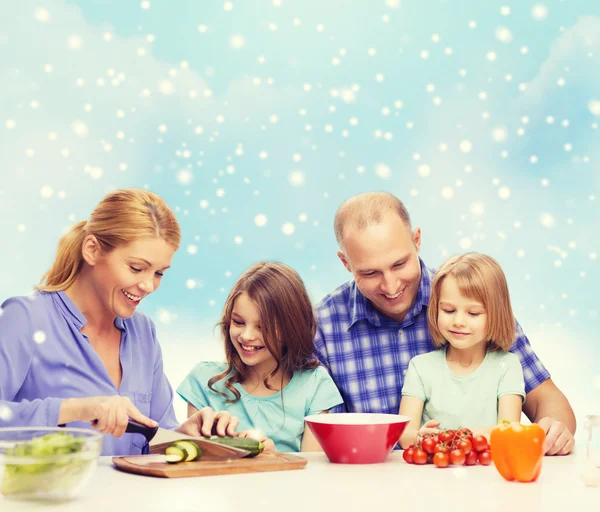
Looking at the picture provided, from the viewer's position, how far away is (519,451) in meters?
1.46

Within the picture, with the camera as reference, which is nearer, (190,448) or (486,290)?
(190,448)

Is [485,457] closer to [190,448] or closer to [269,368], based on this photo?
[190,448]

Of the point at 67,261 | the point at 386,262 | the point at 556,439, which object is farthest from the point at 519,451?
the point at 67,261

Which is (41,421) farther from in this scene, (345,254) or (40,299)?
(345,254)

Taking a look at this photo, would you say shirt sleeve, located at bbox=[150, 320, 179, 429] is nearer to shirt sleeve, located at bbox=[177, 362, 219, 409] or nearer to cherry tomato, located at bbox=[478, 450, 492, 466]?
shirt sleeve, located at bbox=[177, 362, 219, 409]

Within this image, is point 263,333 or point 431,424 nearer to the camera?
point 431,424

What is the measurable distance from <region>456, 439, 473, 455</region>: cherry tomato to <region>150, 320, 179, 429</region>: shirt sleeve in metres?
1.00

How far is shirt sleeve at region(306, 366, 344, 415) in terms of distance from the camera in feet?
7.84

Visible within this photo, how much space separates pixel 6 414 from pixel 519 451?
122 centimetres

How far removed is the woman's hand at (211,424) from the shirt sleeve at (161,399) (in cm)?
33

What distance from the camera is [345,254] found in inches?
101

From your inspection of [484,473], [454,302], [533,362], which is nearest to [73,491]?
[484,473]

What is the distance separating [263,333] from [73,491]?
3.67ft

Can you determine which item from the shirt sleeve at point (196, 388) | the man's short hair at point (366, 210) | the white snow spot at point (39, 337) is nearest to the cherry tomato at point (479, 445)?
the man's short hair at point (366, 210)
